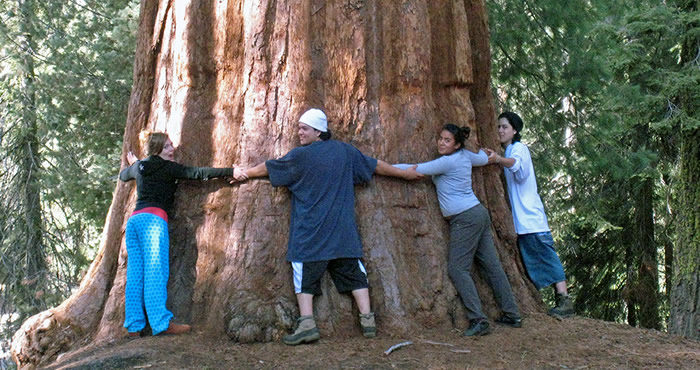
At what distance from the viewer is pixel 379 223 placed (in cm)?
589

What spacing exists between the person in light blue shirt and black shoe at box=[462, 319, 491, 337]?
122 millimetres

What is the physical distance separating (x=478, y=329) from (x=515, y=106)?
7.43 metres

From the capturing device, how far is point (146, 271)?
5734 mm

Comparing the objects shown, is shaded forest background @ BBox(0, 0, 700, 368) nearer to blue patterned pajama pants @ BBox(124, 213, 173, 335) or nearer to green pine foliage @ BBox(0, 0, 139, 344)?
green pine foliage @ BBox(0, 0, 139, 344)

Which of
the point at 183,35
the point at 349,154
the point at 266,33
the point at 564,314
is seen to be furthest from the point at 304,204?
the point at 564,314

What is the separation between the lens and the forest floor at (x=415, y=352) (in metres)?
4.93

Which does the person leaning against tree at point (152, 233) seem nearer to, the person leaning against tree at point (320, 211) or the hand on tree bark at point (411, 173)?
the person leaning against tree at point (320, 211)

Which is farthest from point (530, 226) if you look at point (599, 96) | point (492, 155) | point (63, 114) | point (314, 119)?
point (63, 114)

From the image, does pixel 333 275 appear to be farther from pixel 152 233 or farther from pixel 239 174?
pixel 152 233

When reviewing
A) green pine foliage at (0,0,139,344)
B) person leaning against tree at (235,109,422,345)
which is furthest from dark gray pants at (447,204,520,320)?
green pine foliage at (0,0,139,344)

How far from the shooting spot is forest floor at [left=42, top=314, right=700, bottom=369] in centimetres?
493

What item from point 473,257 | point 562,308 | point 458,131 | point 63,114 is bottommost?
point 562,308

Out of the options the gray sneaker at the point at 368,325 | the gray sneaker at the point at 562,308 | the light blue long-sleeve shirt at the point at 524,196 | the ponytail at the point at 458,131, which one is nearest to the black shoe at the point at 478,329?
the gray sneaker at the point at 368,325

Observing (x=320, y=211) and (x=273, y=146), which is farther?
(x=273, y=146)
